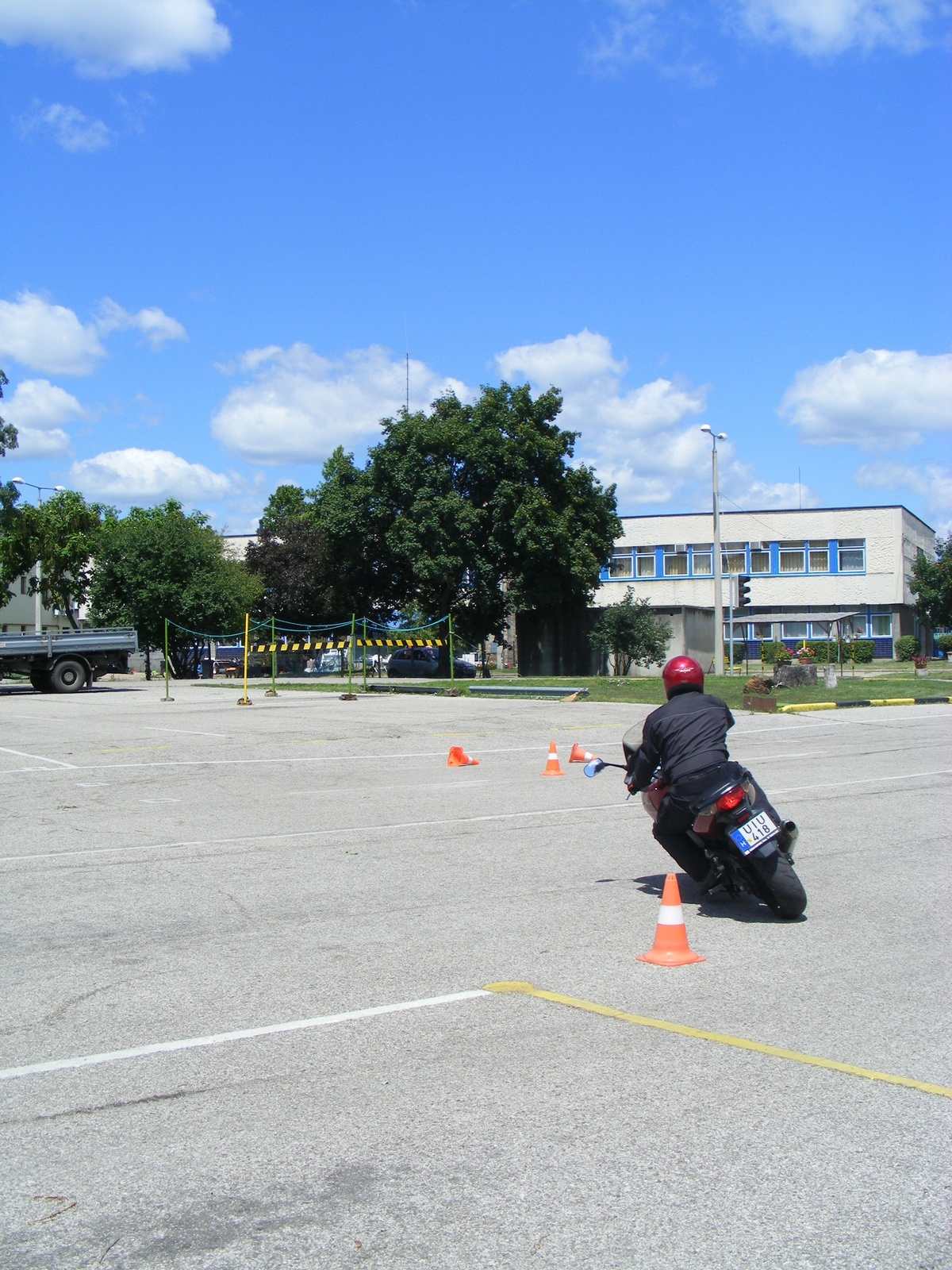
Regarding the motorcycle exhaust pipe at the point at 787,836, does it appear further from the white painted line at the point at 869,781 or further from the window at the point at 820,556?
the window at the point at 820,556

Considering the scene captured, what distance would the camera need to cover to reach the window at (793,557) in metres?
74.1

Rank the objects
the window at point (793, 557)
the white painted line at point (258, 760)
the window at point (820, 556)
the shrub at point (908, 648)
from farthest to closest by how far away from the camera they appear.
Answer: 1. the window at point (793, 557)
2. the window at point (820, 556)
3. the shrub at point (908, 648)
4. the white painted line at point (258, 760)

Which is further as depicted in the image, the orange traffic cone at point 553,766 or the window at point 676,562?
the window at point 676,562

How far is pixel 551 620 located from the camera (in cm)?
4756

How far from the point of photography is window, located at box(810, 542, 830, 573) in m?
73.7

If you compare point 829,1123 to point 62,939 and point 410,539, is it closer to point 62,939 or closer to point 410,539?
point 62,939

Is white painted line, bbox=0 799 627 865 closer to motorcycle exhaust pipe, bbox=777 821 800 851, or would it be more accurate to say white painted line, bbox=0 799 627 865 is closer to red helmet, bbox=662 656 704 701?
red helmet, bbox=662 656 704 701

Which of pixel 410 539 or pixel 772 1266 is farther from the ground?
pixel 410 539

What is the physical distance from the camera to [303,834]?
10.5 metres

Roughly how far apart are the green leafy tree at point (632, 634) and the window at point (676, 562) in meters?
33.0

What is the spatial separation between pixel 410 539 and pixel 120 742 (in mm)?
26629

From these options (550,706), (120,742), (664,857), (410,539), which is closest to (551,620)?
(410,539)

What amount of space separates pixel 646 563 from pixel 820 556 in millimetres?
11334

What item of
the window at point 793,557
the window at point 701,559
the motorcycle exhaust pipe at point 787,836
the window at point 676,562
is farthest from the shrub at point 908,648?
the motorcycle exhaust pipe at point 787,836
